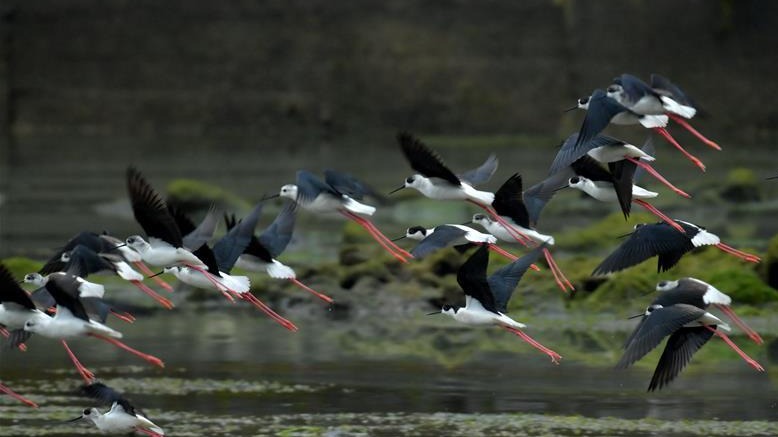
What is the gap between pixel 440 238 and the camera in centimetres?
1188

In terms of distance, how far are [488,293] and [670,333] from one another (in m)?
1.31

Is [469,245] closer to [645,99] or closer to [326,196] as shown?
[326,196]

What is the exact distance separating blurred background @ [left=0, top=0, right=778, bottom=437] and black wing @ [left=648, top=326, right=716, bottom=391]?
690 millimetres

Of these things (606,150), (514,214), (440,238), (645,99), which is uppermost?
(645,99)

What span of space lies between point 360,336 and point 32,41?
73.0ft

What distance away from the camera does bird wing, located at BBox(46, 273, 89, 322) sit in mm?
11445

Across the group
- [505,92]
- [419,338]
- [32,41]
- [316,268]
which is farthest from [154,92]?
[419,338]

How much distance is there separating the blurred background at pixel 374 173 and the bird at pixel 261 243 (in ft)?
3.08

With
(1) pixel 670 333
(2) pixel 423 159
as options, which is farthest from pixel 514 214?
(1) pixel 670 333

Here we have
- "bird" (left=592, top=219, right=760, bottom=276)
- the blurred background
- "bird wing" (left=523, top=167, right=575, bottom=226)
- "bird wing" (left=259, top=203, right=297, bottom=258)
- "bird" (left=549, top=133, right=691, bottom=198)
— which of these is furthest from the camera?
the blurred background

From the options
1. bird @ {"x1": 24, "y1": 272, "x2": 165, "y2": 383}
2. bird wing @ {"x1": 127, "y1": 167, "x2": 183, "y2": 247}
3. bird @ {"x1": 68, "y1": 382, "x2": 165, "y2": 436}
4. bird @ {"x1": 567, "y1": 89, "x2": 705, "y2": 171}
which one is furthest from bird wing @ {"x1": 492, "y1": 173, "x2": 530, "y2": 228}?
bird @ {"x1": 68, "y1": 382, "x2": 165, "y2": 436}

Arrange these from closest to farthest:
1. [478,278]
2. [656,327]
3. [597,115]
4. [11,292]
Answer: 1. [656,327]
2. [597,115]
3. [11,292]
4. [478,278]

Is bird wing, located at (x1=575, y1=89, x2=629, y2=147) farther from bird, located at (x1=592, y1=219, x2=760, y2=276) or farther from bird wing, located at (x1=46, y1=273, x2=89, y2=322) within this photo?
bird wing, located at (x1=46, y1=273, x2=89, y2=322)

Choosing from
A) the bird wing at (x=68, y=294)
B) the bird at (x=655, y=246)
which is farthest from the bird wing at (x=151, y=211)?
the bird at (x=655, y=246)
